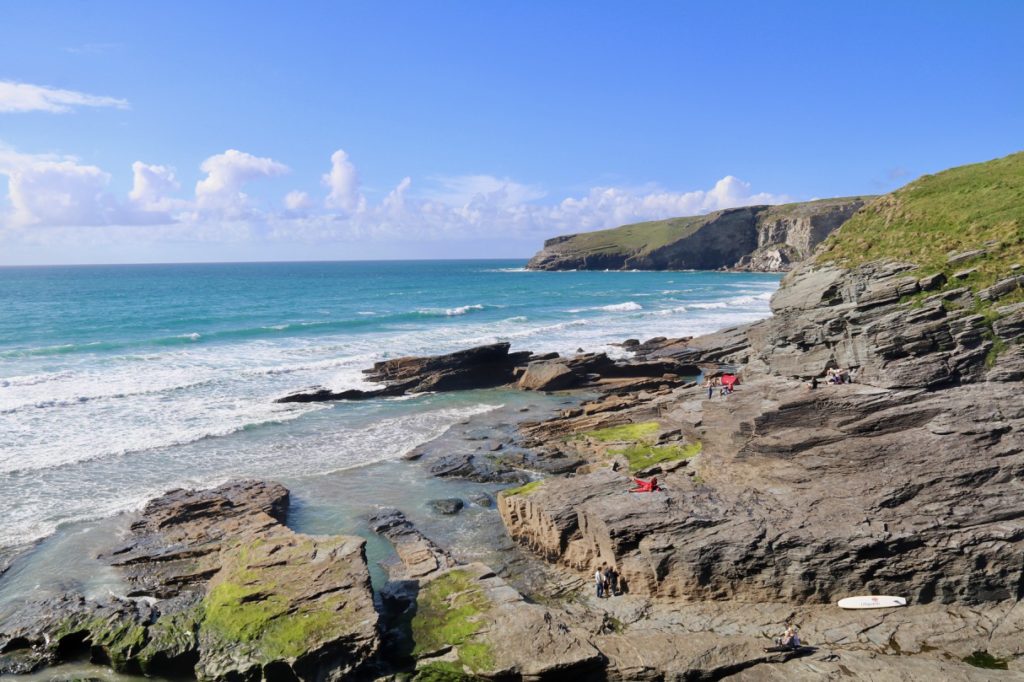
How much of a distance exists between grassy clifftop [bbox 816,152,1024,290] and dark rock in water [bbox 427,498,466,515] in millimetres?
19975

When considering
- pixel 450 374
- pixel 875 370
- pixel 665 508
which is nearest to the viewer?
pixel 665 508

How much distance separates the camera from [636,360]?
5062 centimetres

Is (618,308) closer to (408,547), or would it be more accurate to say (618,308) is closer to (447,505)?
(447,505)

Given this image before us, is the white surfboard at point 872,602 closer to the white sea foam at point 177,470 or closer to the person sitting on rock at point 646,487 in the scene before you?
the person sitting on rock at point 646,487

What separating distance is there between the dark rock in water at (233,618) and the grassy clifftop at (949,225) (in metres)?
23.6

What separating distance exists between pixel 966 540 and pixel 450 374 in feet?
108

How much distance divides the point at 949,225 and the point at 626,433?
1685 cm

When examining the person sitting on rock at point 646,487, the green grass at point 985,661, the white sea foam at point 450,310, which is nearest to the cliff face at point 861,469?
the person sitting on rock at point 646,487

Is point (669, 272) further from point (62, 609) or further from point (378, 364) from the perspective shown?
point (62, 609)

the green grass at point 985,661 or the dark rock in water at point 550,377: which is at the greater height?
the dark rock in water at point 550,377

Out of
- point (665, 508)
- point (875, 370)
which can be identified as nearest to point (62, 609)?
point (665, 508)

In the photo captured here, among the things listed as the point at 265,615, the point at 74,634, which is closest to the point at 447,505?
the point at 265,615

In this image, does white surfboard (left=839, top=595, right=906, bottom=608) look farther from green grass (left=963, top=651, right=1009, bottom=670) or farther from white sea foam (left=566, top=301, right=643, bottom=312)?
white sea foam (left=566, top=301, right=643, bottom=312)

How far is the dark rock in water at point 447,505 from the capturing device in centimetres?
2425
